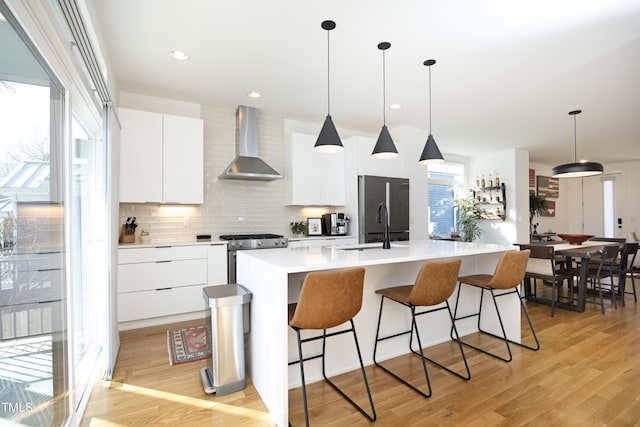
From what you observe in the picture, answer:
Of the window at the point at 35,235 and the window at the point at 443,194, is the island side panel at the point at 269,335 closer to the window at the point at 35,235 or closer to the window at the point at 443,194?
the window at the point at 35,235

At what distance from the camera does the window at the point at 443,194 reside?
7176 mm

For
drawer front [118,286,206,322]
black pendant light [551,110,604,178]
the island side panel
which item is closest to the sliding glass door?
the island side panel

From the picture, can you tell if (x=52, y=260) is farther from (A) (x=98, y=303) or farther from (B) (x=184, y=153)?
(B) (x=184, y=153)

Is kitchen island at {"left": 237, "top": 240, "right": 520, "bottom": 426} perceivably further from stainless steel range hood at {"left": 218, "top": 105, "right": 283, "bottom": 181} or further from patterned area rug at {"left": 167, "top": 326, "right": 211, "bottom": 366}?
stainless steel range hood at {"left": 218, "top": 105, "right": 283, "bottom": 181}

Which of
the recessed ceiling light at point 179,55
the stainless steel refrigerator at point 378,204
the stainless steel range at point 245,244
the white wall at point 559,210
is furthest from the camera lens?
the white wall at point 559,210

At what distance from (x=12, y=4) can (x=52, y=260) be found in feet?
3.60

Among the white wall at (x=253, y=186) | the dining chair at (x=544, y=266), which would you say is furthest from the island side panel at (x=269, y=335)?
the dining chair at (x=544, y=266)

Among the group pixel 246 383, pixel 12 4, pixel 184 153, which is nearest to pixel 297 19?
pixel 12 4

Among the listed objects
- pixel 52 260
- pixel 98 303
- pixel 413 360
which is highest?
pixel 52 260

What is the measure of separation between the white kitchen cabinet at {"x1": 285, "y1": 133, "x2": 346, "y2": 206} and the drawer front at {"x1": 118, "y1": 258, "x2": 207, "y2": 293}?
165cm

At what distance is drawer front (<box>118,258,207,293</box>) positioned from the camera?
3.34m

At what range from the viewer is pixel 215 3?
2.26 metres

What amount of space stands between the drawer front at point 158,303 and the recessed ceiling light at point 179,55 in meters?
2.39

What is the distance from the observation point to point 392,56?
9.82 feet
